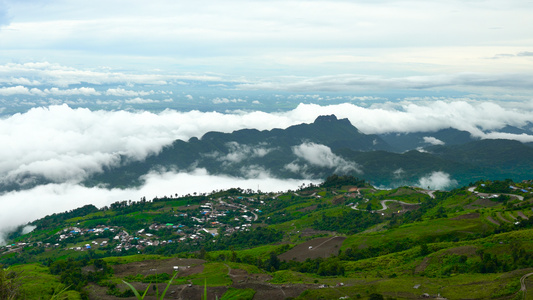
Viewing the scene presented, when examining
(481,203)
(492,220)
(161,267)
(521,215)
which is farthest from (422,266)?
(481,203)

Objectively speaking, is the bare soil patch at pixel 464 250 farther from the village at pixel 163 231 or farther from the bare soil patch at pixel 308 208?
the bare soil patch at pixel 308 208

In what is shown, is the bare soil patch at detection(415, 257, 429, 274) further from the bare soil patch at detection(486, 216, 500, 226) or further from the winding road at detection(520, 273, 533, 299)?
the bare soil patch at detection(486, 216, 500, 226)

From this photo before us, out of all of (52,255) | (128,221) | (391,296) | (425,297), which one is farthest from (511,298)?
(128,221)

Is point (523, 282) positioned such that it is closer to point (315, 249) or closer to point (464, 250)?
point (464, 250)

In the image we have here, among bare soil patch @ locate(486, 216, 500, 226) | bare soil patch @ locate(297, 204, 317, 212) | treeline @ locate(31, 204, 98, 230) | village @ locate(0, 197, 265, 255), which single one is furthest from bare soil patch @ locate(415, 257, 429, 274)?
treeline @ locate(31, 204, 98, 230)

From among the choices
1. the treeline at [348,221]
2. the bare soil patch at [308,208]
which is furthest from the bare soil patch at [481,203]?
the bare soil patch at [308,208]

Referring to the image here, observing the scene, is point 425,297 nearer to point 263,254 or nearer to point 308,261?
point 308,261
